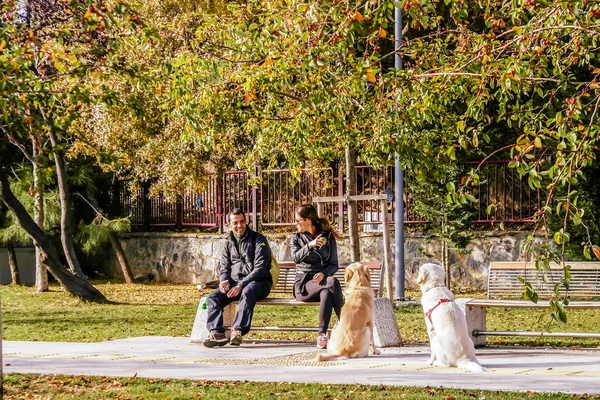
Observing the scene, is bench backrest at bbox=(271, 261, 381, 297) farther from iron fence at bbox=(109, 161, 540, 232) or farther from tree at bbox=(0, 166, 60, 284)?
tree at bbox=(0, 166, 60, 284)

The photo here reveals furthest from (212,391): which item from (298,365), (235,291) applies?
(235,291)

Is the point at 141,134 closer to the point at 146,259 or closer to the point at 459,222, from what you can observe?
the point at 146,259

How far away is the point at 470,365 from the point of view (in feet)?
33.4

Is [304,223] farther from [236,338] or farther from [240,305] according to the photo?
[236,338]

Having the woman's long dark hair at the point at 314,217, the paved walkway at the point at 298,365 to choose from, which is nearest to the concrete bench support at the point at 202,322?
the paved walkway at the point at 298,365

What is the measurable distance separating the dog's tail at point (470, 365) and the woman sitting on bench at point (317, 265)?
2.37m

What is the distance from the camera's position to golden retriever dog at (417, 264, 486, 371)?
10.2 m

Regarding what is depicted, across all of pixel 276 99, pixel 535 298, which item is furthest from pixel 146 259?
pixel 535 298

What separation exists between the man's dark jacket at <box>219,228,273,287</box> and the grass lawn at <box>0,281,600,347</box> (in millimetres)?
2078

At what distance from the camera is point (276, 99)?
1748 centimetres

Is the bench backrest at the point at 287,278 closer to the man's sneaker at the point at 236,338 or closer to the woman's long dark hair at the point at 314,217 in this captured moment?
the woman's long dark hair at the point at 314,217

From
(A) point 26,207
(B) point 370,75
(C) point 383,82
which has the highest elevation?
(C) point 383,82

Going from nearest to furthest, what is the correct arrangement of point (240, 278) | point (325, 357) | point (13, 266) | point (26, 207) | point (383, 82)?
point (325, 357) < point (383, 82) < point (240, 278) < point (26, 207) < point (13, 266)

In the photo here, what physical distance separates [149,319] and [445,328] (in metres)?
8.40
